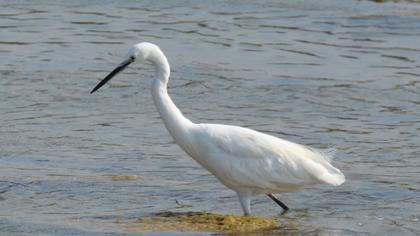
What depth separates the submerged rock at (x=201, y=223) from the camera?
8477 mm

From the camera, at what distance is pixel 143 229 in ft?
27.6

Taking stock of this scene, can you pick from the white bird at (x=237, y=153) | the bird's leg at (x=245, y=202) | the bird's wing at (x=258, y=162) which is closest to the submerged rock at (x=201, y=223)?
the bird's leg at (x=245, y=202)

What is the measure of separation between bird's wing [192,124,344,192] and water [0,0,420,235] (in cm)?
36

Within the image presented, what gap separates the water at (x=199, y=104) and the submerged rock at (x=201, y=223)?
0.57ft

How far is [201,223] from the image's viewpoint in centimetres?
862

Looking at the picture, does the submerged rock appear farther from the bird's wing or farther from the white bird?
the bird's wing

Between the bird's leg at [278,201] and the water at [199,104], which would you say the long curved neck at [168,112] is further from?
the bird's leg at [278,201]

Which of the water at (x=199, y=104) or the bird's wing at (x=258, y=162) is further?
the water at (x=199, y=104)

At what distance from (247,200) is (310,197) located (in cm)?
94

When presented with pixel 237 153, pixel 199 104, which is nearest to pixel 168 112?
pixel 237 153

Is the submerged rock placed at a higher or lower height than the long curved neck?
lower

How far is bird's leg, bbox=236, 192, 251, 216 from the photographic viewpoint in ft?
29.0

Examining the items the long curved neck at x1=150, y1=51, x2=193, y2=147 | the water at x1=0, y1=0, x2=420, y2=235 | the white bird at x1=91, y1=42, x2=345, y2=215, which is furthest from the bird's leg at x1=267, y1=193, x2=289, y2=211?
the long curved neck at x1=150, y1=51, x2=193, y2=147

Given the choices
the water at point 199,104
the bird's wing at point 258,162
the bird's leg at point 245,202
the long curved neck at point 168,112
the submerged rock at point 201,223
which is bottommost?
the water at point 199,104
